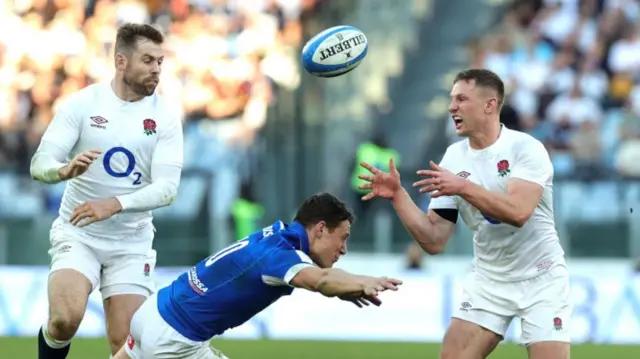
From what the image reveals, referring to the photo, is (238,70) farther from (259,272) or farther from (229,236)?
(259,272)

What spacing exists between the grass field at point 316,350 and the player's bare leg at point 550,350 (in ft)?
17.3

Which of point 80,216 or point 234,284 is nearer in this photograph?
point 234,284

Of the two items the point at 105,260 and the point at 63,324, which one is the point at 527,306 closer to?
the point at 105,260

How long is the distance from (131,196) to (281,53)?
11.1 m

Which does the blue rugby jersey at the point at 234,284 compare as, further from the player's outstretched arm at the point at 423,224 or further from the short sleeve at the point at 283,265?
the player's outstretched arm at the point at 423,224

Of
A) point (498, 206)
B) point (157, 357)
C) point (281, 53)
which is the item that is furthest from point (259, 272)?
point (281, 53)

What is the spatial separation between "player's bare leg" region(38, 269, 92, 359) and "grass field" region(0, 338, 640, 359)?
3962 mm

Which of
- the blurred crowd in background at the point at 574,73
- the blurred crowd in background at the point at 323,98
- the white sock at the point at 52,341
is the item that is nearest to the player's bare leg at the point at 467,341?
the white sock at the point at 52,341

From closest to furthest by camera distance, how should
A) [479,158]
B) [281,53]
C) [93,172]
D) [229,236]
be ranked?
[479,158] < [93,172] < [229,236] < [281,53]

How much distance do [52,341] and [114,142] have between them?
1330mm

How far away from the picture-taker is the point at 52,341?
822 centimetres

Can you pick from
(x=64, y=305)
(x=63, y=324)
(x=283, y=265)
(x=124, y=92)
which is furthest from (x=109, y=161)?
(x=283, y=265)

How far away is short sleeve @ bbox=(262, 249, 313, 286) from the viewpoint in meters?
6.38

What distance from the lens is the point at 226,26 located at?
64.1ft
